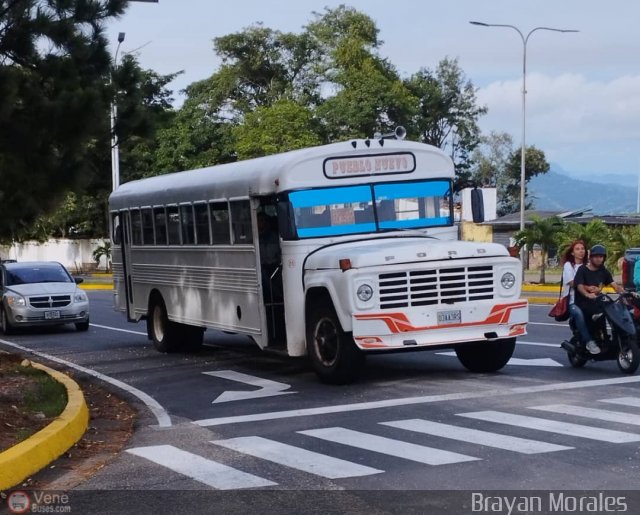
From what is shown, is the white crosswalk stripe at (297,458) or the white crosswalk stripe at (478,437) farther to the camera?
the white crosswalk stripe at (478,437)

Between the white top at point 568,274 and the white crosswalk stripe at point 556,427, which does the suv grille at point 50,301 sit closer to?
the white top at point 568,274

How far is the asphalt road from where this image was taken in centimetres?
760

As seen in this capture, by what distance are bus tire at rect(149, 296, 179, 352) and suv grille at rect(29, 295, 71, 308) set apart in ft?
19.6

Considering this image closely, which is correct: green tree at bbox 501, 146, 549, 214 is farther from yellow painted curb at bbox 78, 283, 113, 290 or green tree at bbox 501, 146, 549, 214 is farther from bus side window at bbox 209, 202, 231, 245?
bus side window at bbox 209, 202, 231, 245

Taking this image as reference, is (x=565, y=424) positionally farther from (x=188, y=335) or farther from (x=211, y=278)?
(x=188, y=335)

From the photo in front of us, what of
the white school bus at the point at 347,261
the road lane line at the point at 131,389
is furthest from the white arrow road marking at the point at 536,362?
the road lane line at the point at 131,389

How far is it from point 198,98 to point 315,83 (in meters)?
7.06

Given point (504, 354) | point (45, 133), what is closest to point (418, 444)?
point (504, 354)

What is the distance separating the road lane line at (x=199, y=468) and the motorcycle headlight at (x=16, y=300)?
1495cm

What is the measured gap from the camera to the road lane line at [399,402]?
1111 centimetres

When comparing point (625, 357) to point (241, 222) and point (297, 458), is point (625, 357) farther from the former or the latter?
point (297, 458)

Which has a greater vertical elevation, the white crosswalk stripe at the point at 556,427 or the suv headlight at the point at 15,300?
the suv headlight at the point at 15,300

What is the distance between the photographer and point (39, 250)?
69.9 m

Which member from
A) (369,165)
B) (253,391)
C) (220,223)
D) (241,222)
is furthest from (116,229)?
(253,391)
